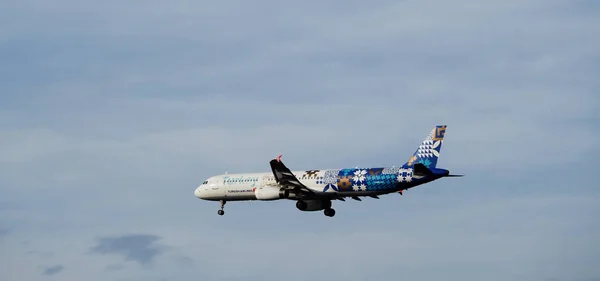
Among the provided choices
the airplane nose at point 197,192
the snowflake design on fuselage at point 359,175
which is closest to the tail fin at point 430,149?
the snowflake design on fuselage at point 359,175

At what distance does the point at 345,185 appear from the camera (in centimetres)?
10125

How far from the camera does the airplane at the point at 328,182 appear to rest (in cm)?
9819

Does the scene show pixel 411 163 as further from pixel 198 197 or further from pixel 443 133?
pixel 198 197

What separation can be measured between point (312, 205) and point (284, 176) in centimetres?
601

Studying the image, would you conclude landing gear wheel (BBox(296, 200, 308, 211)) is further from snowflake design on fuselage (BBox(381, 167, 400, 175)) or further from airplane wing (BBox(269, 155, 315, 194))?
snowflake design on fuselage (BBox(381, 167, 400, 175))

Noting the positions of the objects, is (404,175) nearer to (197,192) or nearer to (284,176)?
(284,176)

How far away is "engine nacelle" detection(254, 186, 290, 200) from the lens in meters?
104

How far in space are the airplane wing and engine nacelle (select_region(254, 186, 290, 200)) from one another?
1.11 meters

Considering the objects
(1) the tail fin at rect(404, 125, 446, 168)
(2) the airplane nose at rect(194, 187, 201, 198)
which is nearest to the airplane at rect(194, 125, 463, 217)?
(1) the tail fin at rect(404, 125, 446, 168)

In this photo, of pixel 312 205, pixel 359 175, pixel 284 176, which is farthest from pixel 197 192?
pixel 359 175

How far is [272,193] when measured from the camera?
10462cm

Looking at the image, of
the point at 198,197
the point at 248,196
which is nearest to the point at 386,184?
the point at 248,196

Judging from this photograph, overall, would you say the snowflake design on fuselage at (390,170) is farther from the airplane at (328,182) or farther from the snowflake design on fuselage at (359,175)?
the snowflake design on fuselage at (359,175)

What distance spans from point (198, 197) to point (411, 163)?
2383 cm
